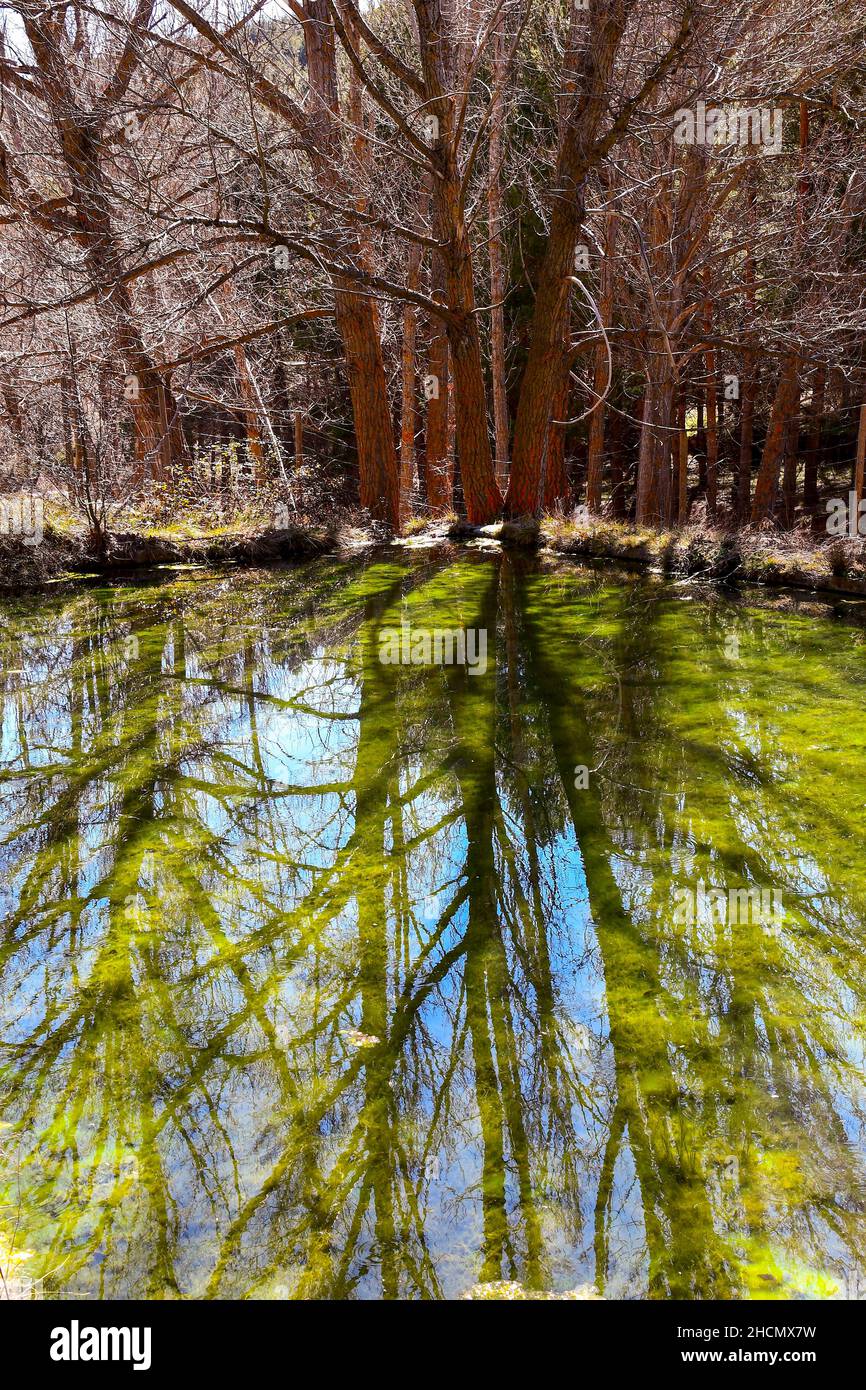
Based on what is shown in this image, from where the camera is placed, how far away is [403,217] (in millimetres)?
13336

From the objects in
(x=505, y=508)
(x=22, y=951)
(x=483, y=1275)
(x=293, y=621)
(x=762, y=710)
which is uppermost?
(x=505, y=508)

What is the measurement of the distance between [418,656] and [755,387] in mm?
12023

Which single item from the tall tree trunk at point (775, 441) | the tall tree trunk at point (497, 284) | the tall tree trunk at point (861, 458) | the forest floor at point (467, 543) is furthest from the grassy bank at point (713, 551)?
the tall tree trunk at point (775, 441)

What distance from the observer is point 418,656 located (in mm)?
7074

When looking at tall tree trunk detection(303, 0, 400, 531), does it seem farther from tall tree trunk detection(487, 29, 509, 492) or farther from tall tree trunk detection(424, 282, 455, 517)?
tall tree trunk detection(424, 282, 455, 517)

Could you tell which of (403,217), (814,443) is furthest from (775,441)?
(403,217)

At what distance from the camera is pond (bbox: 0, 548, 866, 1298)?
2.18 m

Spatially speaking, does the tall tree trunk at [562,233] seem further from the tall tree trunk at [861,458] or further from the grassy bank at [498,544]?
the tall tree trunk at [861,458]

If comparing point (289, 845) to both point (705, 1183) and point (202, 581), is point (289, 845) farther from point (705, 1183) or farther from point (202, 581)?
point (202, 581)

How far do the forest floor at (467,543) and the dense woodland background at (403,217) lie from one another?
48 cm

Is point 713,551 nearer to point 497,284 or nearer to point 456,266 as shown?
point 456,266

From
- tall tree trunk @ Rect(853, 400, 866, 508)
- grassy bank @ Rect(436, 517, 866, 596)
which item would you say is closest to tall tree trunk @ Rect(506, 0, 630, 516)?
grassy bank @ Rect(436, 517, 866, 596)

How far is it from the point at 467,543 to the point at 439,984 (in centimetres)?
886

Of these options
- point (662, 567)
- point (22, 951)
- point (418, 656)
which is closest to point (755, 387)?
point (662, 567)
